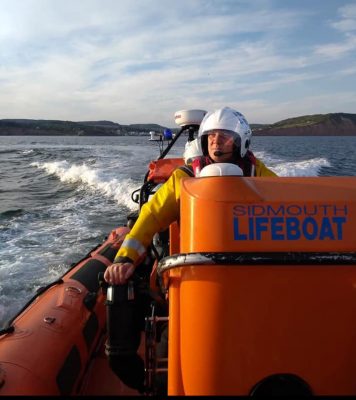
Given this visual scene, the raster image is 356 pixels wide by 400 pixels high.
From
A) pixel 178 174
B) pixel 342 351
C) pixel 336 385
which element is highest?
pixel 178 174

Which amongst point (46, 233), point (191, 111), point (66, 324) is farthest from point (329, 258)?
point (46, 233)

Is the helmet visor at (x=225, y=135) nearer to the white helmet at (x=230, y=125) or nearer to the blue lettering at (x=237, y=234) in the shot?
the white helmet at (x=230, y=125)

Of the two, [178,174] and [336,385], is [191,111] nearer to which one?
[178,174]

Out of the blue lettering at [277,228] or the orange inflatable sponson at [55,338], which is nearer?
the blue lettering at [277,228]

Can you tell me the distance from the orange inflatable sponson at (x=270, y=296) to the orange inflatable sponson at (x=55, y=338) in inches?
44.7

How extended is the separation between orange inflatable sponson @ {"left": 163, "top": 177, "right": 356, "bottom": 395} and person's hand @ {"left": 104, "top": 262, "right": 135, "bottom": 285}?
43 centimetres

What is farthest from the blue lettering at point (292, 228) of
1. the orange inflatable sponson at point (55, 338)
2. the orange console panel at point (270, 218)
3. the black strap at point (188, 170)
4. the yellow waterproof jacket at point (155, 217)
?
the orange inflatable sponson at point (55, 338)

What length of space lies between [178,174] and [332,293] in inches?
38.6

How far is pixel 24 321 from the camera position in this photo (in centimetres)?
277

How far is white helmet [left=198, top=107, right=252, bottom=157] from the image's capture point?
84.2 inches

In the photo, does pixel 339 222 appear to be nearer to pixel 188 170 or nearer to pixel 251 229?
pixel 251 229

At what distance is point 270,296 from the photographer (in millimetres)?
1360

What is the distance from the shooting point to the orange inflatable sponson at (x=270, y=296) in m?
1.36

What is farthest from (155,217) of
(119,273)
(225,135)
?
(225,135)
